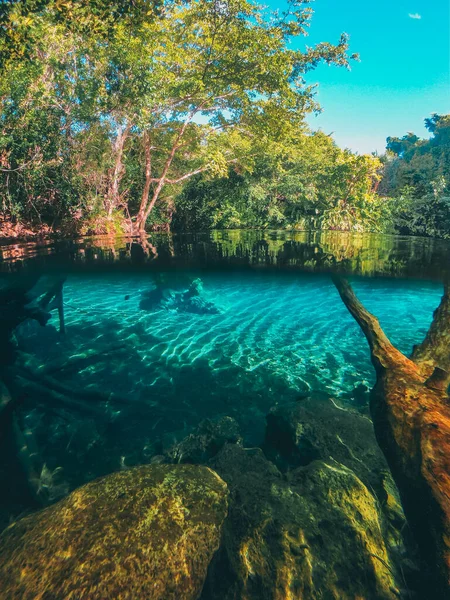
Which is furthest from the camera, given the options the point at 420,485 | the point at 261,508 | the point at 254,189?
the point at 254,189

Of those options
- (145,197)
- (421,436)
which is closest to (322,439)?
(421,436)

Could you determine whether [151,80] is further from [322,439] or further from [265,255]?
[322,439]

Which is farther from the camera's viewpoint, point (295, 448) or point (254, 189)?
point (254, 189)

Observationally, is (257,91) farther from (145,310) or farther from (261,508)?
(261,508)

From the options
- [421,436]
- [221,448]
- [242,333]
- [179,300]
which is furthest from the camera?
[179,300]

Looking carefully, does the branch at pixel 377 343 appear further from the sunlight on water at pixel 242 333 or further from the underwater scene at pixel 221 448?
the sunlight on water at pixel 242 333

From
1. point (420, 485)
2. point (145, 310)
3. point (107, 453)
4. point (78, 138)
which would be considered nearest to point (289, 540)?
point (420, 485)

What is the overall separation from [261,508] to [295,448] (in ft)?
6.98

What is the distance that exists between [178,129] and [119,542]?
22.6 m

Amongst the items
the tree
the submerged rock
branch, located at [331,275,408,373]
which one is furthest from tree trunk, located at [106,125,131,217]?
branch, located at [331,275,408,373]

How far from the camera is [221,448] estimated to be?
16.1 ft

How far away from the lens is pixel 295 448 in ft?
17.4

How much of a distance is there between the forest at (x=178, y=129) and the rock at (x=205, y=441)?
11.4m

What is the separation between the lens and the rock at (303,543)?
2.66 m
